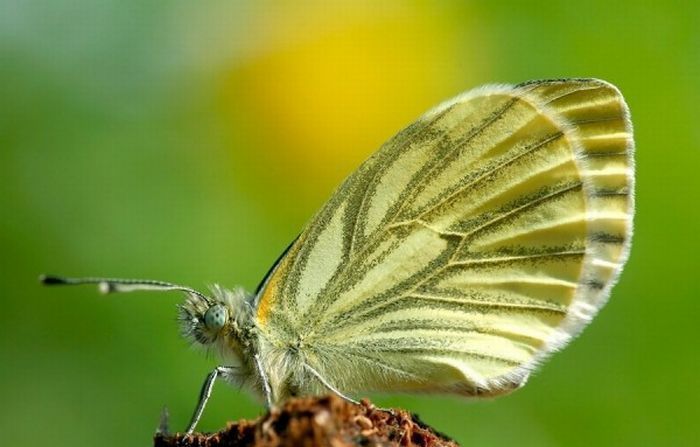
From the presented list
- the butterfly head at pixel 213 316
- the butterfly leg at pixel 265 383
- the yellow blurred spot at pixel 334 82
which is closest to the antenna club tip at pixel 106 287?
the butterfly head at pixel 213 316

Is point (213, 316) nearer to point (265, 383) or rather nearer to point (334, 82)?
point (265, 383)

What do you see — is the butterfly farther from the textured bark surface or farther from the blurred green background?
the blurred green background

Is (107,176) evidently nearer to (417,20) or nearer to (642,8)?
(417,20)

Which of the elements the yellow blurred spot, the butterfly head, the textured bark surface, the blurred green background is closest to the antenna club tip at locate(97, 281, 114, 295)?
the butterfly head

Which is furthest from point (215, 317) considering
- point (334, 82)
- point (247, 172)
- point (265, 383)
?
point (334, 82)

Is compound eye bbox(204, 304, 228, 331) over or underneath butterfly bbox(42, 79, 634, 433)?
underneath

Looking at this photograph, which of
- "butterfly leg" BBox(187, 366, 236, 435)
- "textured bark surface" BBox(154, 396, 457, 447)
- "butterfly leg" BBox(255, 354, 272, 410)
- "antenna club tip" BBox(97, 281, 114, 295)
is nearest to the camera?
"textured bark surface" BBox(154, 396, 457, 447)
